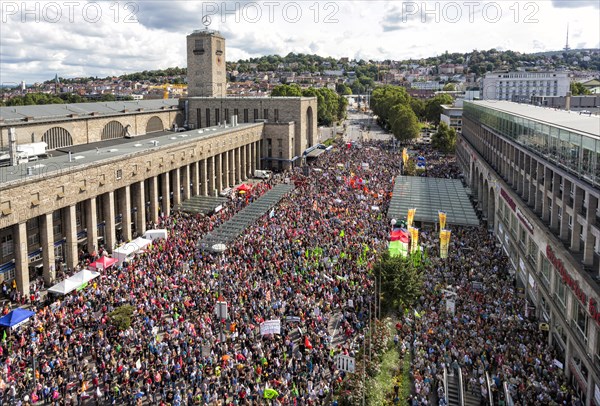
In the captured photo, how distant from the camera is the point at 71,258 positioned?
32969 mm

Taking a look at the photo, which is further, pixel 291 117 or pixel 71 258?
pixel 291 117

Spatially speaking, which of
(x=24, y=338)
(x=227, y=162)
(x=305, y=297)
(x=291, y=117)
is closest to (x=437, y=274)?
(x=305, y=297)

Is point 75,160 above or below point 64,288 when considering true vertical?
above

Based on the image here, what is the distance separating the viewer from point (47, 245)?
30781 millimetres

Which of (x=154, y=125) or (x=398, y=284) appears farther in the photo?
(x=154, y=125)

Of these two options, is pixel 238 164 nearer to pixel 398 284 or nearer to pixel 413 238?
pixel 413 238

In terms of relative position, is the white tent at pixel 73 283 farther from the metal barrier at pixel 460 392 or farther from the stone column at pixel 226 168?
the stone column at pixel 226 168

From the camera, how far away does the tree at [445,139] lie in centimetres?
8875

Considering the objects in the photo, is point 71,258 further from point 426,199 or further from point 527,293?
point 426,199

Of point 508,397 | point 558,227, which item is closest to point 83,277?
point 508,397

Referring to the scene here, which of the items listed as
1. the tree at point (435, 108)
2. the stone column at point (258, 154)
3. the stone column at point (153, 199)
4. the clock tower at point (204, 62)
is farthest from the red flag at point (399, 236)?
the tree at point (435, 108)

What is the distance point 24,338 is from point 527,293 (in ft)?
87.7

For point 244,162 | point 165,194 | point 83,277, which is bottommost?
point 83,277

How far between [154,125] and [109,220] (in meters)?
35.9
